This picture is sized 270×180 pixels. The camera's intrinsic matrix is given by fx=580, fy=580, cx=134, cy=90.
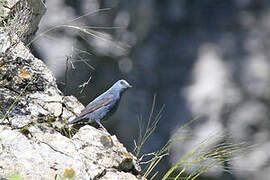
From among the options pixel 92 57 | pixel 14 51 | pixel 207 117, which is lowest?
pixel 207 117

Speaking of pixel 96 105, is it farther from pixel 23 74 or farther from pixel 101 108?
pixel 23 74

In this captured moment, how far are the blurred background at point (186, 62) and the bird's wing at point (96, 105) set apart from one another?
3.44 m

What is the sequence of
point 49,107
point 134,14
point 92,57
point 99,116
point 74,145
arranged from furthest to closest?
point 134,14 → point 92,57 → point 99,116 → point 49,107 → point 74,145

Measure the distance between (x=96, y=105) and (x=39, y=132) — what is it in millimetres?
742

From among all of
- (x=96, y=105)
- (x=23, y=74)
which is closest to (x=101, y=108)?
(x=96, y=105)

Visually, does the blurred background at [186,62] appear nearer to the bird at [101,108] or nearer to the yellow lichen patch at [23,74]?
the bird at [101,108]

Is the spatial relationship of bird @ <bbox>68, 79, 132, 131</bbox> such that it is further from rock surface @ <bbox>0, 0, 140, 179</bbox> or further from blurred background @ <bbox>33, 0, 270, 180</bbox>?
blurred background @ <bbox>33, 0, 270, 180</bbox>

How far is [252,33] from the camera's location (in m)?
8.39

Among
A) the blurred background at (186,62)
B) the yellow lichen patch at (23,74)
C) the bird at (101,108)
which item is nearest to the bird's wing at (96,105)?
the bird at (101,108)

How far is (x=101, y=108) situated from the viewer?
4117 millimetres

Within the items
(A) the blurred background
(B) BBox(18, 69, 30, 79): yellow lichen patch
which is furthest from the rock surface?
(A) the blurred background

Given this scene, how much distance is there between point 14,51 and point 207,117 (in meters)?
4.79

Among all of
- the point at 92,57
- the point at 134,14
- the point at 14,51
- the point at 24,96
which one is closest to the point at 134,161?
the point at 24,96

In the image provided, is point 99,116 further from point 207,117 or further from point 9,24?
point 207,117
